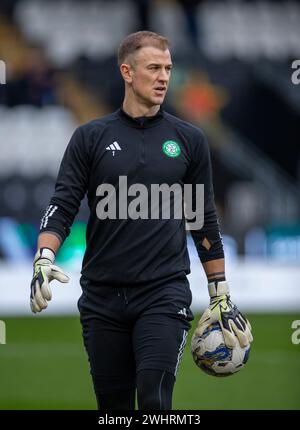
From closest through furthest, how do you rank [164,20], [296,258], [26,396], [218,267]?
[218,267]
[26,396]
[296,258]
[164,20]

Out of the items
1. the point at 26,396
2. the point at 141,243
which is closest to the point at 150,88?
the point at 141,243

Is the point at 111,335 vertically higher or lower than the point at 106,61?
lower

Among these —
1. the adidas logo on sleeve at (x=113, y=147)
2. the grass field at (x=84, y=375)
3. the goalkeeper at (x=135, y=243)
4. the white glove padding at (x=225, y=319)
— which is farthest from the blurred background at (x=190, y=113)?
the adidas logo on sleeve at (x=113, y=147)

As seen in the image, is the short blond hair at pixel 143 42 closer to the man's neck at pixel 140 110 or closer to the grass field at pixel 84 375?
the man's neck at pixel 140 110

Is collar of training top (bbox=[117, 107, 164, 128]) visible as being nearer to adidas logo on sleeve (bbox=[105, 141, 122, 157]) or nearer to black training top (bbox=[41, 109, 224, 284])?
black training top (bbox=[41, 109, 224, 284])

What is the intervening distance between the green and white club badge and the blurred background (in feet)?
32.6

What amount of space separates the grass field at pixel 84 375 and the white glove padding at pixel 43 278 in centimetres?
410

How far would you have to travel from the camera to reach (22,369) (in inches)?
482

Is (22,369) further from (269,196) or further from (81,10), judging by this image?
(81,10)

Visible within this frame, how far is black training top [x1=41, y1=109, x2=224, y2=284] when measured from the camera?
5.96 meters

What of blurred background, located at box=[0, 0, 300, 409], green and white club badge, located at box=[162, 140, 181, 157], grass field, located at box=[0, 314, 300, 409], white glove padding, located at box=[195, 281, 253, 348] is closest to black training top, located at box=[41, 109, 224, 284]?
green and white club badge, located at box=[162, 140, 181, 157]

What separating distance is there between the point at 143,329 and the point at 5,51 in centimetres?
1469

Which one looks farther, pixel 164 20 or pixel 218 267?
pixel 164 20

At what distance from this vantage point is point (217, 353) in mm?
6117
